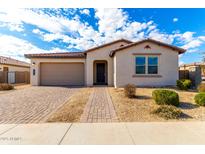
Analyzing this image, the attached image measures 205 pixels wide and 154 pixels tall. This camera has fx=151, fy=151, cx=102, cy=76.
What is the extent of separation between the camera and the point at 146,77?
1443 cm

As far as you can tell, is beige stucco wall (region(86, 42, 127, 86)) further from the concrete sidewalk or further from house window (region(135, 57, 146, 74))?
the concrete sidewalk

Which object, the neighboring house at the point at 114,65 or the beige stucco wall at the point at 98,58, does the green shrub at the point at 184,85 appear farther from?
the beige stucco wall at the point at 98,58

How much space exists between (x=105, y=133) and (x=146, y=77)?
10992mm

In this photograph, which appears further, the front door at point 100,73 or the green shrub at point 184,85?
the front door at point 100,73

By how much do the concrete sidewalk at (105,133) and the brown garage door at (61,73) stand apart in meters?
13.1

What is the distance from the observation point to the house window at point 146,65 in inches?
566

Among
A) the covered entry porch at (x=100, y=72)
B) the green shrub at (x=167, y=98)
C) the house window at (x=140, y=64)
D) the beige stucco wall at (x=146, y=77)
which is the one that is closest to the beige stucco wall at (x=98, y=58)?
the covered entry porch at (x=100, y=72)

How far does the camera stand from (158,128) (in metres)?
4.76

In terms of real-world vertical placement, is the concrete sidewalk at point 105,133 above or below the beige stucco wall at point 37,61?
below

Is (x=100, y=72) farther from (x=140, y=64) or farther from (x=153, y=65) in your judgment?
(x=153, y=65)

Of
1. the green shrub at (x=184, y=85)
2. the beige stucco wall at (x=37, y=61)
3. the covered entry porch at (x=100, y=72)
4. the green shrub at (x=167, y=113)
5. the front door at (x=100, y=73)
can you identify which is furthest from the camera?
the front door at (x=100, y=73)

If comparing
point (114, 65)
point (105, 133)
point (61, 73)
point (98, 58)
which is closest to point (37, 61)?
point (61, 73)
